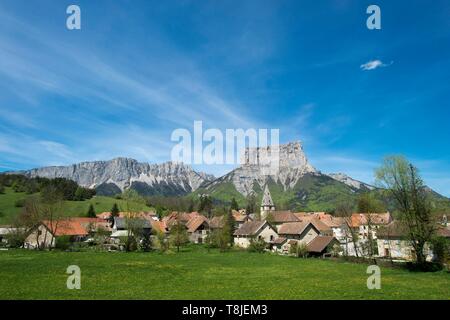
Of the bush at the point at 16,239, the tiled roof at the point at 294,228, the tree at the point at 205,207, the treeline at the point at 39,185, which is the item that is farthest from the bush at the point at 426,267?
the treeline at the point at 39,185

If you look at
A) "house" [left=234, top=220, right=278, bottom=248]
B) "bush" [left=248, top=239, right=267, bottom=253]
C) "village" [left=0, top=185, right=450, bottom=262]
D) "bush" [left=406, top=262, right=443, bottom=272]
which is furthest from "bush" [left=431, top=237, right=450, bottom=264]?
"house" [left=234, top=220, right=278, bottom=248]

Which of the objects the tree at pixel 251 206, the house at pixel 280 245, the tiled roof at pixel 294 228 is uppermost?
the tree at pixel 251 206

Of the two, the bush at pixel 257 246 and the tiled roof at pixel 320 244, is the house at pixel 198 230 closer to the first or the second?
the bush at pixel 257 246

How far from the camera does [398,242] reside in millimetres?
54969

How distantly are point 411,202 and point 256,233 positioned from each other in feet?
160

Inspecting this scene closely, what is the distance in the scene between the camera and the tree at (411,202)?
43244 mm

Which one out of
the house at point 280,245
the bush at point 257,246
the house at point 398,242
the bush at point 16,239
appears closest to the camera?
the house at point 398,242

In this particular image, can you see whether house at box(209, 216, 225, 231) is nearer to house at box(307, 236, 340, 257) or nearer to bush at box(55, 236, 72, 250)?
house at box(307, 236, 340, 257)

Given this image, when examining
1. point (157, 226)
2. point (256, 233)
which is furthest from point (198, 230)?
point (256, 233)

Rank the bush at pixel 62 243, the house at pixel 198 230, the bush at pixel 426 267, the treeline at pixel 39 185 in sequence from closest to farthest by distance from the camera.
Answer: the bush at pixel 426 267 < the bush at pixel 62 243 < the house at pixel 198 230 < the treeline at pixel 39 185

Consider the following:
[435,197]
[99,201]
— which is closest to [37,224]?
[435,197]

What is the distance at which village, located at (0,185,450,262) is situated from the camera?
187 ft

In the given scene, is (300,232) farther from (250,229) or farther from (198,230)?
(198,230)
